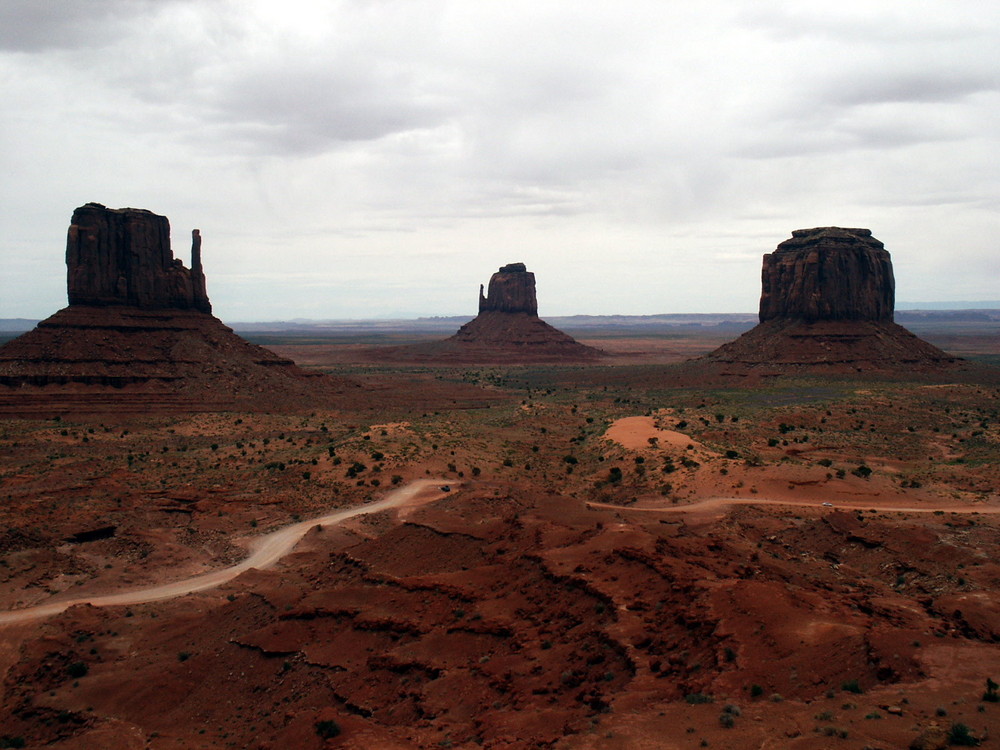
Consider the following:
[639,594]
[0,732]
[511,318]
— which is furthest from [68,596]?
[511,318]

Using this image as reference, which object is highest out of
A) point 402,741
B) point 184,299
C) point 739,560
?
point 184,299

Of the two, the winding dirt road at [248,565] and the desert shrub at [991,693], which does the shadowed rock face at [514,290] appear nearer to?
the winding dirt road at [248,565]

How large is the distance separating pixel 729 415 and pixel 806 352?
148 ft

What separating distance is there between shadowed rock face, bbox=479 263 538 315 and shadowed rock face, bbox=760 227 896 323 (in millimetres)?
80008

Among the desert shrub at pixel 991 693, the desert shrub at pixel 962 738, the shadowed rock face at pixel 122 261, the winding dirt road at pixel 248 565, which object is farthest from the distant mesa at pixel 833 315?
the desert shrub at pixel 962 738

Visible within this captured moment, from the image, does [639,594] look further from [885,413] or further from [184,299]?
[184,299]

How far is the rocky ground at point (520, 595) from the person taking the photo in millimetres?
18609

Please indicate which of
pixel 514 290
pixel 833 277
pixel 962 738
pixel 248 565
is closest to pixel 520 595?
pixel 962 738

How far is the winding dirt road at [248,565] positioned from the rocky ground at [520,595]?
984 mm

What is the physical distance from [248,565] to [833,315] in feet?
320

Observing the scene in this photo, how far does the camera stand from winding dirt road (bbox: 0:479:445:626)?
29844 mm

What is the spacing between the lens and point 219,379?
80.3 m

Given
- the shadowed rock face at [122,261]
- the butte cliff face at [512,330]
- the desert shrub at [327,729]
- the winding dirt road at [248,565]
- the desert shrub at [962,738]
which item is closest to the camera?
the desert shrub at [962,738]

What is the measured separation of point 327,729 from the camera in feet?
65.5
